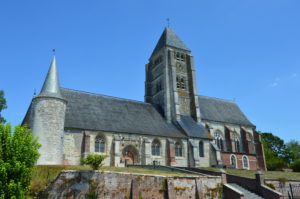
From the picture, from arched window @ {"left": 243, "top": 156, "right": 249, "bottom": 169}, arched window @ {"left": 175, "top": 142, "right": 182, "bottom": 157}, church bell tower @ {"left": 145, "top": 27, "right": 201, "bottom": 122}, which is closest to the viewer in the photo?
arched window @ {"left": 175, "top": 142, "right": 182, "bottom": 157}

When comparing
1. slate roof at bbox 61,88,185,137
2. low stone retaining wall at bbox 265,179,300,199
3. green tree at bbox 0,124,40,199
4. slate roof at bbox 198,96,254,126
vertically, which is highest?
slate roof at bbox 198,96,254,126

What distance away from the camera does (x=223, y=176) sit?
20.7 m

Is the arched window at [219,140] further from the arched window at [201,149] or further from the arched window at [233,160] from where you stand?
the arched window at [201,149]

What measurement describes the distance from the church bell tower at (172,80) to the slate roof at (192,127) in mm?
773

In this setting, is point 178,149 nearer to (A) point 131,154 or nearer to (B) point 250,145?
(A) point 131,154

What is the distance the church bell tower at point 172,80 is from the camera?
38.4m

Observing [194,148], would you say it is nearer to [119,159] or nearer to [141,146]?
[141,146]

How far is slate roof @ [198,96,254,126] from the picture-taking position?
137ft

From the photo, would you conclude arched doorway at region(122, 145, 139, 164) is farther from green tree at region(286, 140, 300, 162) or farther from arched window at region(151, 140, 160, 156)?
green tree at region(286, 140, 300, 162)

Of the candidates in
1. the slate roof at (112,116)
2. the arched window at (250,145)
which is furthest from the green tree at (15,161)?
the arched window at (250,145)

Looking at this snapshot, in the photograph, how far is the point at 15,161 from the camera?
14367mm

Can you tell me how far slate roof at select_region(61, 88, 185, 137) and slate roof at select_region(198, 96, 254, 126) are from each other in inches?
340

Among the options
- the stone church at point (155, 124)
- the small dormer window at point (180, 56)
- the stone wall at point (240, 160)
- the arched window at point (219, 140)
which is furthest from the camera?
the small dormer window at point (180, 56)

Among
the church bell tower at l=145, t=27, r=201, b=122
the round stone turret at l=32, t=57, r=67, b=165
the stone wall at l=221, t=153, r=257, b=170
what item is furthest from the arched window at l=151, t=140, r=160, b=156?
the round stone turret at l=32, t=57, r=67, b=165
